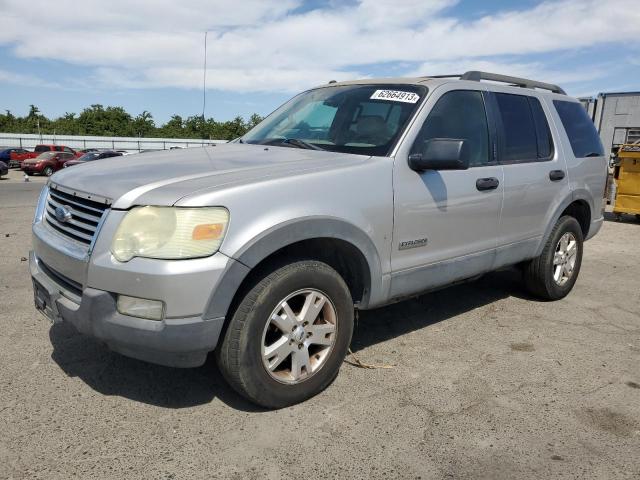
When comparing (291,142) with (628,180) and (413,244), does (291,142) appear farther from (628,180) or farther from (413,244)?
(628,180)

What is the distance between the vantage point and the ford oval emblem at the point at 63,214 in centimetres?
295

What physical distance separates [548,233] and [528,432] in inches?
95.1

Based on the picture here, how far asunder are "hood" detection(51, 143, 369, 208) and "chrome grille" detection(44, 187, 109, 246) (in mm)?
60

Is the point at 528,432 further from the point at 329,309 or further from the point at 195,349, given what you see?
the point at 195,349

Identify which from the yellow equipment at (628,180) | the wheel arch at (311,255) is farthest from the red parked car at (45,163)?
the wheel arch at (311,255)

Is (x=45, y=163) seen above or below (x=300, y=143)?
below

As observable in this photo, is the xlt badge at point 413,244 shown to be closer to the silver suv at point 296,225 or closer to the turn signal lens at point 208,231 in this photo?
the silver suv at point 296,225

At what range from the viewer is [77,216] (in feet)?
9.53

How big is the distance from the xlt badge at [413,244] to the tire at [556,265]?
6.01 feet

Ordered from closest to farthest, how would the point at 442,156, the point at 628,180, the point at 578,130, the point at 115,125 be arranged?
1. the point at 442,156
2. the point at 578,130
3. the point at 628,180
4. the point at 115,125

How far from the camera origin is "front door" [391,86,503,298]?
11.2 ft

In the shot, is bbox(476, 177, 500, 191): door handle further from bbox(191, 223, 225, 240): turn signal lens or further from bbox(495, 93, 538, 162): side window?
bbox(191, 223, 225, 240): turn signal lens

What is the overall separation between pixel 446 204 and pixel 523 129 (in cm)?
138

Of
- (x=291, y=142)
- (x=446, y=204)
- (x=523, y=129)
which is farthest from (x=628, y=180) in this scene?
(x=291, y=142)
